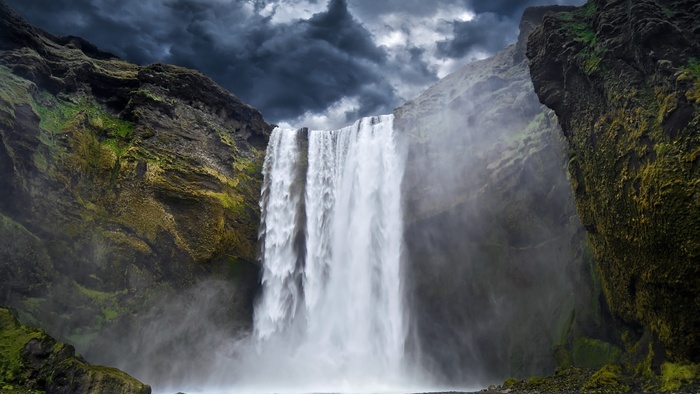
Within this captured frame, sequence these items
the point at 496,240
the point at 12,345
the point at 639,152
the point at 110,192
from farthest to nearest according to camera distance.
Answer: the point at 496,240 → the point at 110,192 → the point at 639,152 → the point at 12,345

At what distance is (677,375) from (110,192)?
28884 millimetres

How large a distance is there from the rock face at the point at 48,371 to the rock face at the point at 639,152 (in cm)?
1722

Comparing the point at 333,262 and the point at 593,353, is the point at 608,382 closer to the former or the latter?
the point at 593,353

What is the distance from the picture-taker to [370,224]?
112 feet

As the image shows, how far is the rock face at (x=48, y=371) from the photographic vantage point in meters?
14.9

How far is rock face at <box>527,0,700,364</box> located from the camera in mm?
14375

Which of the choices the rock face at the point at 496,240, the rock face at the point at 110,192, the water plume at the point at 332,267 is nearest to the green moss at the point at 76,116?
the rock face at the point at 110,192

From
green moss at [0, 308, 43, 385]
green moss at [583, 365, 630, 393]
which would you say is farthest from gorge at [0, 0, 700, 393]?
green moss at [583, 365, 630, 393]

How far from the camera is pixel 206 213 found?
→ 1196 inches

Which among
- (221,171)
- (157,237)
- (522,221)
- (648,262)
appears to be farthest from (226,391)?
(648,262)

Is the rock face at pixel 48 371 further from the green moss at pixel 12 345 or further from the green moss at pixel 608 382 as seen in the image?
the green moss at pixel 608 382

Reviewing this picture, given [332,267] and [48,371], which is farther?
[332,267]

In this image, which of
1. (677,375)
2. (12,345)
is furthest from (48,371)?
(677,375)

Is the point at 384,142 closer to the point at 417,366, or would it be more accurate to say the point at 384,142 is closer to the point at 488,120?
the point at 488,120
